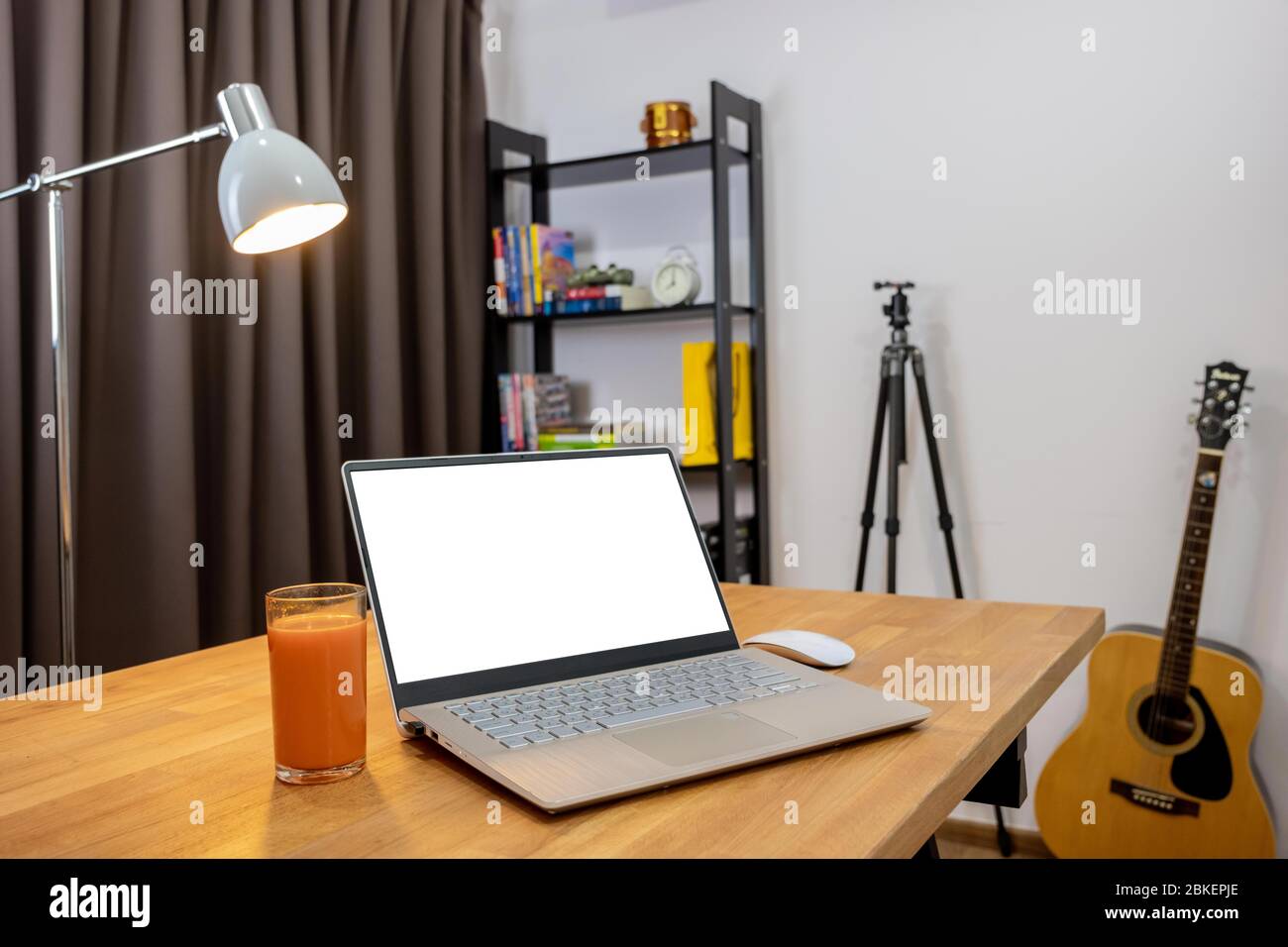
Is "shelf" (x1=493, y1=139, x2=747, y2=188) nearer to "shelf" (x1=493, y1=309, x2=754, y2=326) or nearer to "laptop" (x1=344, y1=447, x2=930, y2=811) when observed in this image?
"shelf" (x1=493, y1=309, x2=754, y2=326)

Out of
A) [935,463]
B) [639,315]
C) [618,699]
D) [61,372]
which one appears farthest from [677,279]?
[618,699]

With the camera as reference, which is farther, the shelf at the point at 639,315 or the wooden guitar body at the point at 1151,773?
the shelf at the point at 639,315

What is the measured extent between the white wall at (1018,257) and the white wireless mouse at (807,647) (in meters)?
1.68

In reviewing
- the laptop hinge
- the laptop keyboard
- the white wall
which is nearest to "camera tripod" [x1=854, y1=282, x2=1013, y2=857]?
the white wall

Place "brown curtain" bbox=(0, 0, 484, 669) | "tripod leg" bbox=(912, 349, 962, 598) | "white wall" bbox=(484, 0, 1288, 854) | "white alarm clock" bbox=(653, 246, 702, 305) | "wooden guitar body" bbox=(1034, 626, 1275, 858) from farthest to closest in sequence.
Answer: "white alarm clock" bbox=(653, 246, 702, 305) < "tripod leg" bbox=(912, 349, 962, 598) < "white wall" bbox=(484, 0, 1288, 854) < "wooden guitar body" bbox=(1034, 626, 1275, 858) < "brown curtain" bbox=(0, 0, 484, 669)

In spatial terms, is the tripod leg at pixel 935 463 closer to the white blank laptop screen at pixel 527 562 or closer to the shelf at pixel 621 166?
the shelf at pixel 621 166

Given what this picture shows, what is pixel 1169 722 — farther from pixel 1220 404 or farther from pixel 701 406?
pixel 701 406

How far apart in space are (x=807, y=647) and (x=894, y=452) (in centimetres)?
159

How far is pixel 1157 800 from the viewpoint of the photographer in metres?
2.18

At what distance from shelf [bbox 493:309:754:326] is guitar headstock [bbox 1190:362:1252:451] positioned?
113 cm

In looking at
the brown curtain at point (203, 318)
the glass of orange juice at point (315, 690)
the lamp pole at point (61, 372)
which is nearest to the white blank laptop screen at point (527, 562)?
the glass of orange juice at point (315, 690)

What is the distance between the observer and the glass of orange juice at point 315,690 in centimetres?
75

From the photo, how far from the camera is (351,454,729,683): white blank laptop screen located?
91 centimetres

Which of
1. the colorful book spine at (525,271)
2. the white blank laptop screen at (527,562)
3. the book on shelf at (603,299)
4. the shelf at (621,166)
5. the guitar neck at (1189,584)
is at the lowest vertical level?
the guitar neck at (1189,584)
